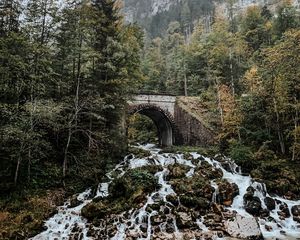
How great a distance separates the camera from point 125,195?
15.5 m

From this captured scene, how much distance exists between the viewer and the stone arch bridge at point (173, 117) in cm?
2915

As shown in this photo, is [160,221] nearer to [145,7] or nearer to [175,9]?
[175,9]

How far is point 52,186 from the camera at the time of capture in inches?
637

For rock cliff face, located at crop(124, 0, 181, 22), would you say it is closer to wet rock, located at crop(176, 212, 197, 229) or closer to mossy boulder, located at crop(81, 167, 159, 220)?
mossy boulder, located at crop(81, 167, 159, 220)

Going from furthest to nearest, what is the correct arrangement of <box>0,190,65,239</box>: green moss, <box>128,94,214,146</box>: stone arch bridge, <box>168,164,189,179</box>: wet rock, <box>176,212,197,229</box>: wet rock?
<box>128,94,214,146</box>: stone arch bridge, <box>168,164,189,179</box>: wet rock, <box>176,212,197,229</box>: wet rock, <box>0,190,65,239</box>: green moss

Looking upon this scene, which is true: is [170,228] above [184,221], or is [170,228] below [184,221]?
below

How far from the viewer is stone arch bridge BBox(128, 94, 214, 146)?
29152mm

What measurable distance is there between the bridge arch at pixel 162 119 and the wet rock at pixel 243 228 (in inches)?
693

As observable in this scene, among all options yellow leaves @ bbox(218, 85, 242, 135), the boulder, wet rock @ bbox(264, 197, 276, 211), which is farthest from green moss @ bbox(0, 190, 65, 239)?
yellow leaves @ bbox(218, 85, 242, 135)

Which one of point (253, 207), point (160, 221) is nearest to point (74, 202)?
point (160, 221)

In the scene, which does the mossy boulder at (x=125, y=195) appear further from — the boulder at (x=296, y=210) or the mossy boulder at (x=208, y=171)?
the boulder at (x=296, y=210)

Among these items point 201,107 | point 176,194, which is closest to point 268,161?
point 176,194

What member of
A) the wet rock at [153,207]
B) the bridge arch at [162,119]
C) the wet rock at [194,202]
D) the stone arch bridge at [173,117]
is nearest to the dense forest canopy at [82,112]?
the wet rock at [194,202]

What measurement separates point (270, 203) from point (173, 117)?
665 inches
